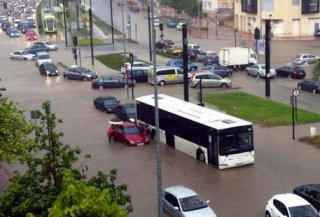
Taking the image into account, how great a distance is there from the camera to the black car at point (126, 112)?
104ft

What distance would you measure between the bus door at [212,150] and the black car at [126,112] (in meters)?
7.59

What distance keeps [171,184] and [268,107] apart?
13293mm

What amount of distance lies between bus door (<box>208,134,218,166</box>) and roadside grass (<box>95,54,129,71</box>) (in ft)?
92.3

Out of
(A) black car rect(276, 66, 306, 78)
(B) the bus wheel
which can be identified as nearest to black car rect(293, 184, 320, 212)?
(B) the bus wheel

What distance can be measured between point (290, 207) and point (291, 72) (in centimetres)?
2729

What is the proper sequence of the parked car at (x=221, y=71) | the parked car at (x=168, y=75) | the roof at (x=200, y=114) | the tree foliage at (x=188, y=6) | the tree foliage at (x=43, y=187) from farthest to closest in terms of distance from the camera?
the tree foliage at (x=188, y=6) < the parked car at (x=221, y=71) < the parked car at (x=168, y=75) < the roof at (x=200, y=114) < the tree foliage at (x=43, y=187)

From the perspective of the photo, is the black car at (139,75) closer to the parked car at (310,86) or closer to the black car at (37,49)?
the parked car at (310,86)

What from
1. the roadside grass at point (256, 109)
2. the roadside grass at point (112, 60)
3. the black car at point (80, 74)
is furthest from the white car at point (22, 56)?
the roadside grass at point (256, 109)

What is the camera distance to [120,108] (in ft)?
107

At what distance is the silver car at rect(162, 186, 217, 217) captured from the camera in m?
18.4

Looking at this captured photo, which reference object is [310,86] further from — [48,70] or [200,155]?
[48,70]

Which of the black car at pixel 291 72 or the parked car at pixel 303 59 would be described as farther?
the parked car at pixel 303 59

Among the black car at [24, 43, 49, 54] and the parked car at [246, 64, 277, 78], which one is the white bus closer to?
the parked car at [246, 64, 277, 78]

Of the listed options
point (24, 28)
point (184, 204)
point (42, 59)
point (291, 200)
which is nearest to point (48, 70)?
point (42, 59)
